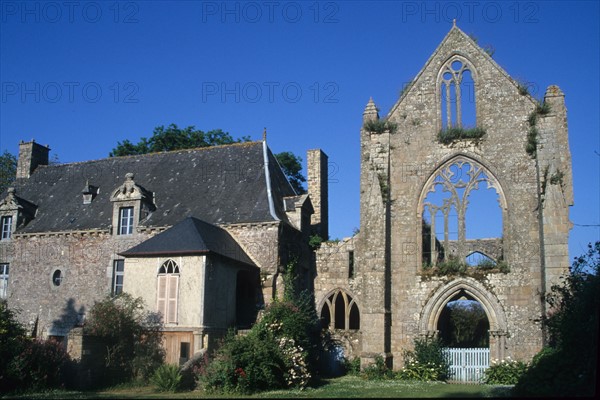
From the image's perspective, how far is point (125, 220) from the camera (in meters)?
23.5

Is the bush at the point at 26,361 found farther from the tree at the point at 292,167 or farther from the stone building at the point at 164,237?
the tree at the point at 292,167

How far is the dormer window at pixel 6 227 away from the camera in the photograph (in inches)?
1008

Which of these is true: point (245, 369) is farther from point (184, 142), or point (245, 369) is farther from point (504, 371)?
point (184, 142)

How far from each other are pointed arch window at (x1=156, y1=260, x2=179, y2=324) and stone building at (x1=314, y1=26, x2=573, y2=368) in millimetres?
6322

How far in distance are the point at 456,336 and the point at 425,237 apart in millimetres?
12640

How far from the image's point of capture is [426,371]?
19375mm

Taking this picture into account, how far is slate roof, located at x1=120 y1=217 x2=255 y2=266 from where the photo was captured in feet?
60.3

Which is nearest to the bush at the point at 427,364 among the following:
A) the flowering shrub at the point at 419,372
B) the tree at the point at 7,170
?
the flowering shrub at the point at 419,372

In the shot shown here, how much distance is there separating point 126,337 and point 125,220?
651 cm

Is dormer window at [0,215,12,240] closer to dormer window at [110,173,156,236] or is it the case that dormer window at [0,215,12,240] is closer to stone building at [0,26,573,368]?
stone building at [0,26,573,368]

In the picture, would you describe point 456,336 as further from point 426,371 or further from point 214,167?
point 214,167

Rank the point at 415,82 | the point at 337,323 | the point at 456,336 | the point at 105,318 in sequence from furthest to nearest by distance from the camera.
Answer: the point at 456,336
the point at 337,323
the point at 415,82
the point at 105,318

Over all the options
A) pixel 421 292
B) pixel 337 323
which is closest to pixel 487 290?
pixel 421 292

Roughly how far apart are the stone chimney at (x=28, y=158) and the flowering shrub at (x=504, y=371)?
22.2 metres
